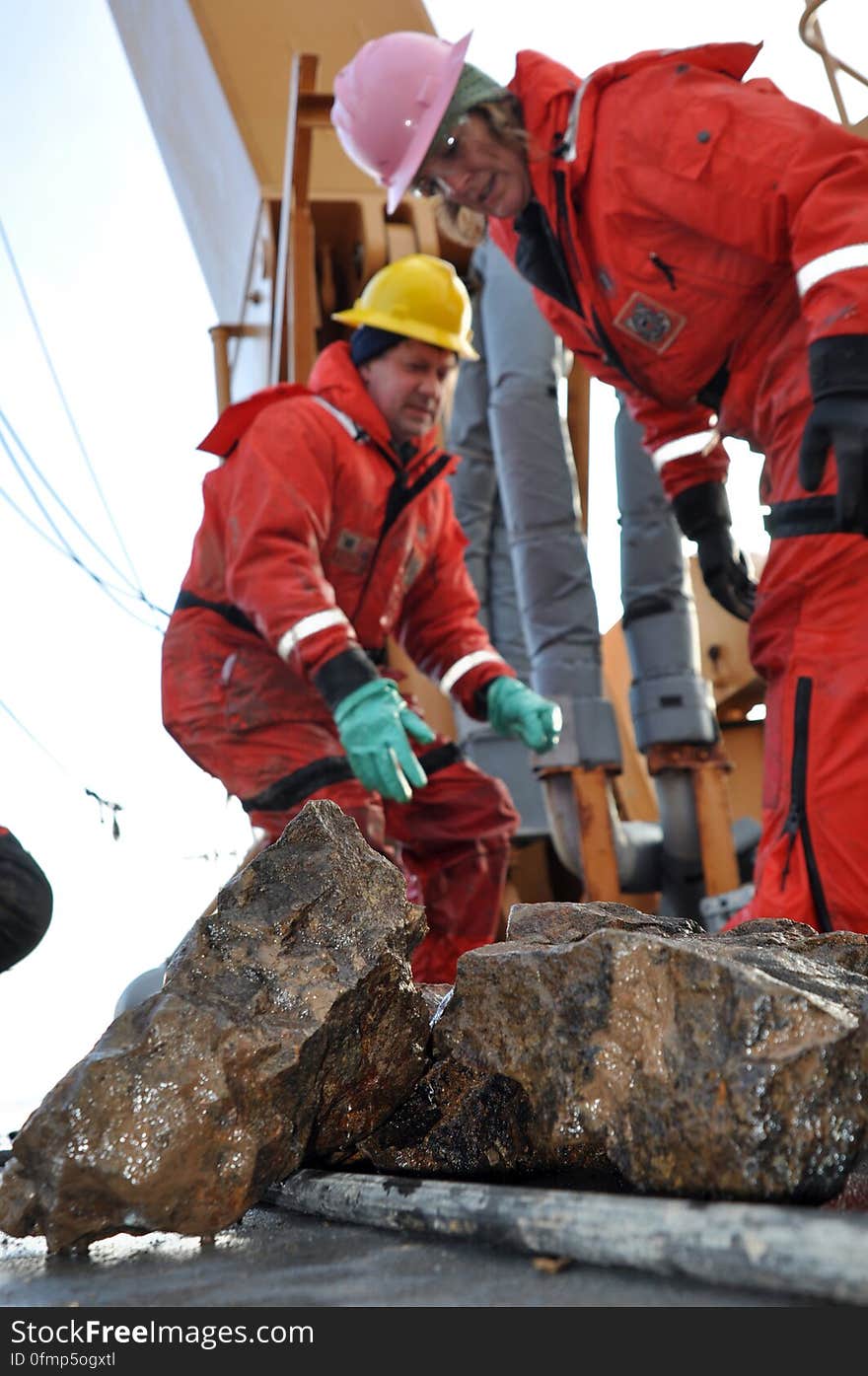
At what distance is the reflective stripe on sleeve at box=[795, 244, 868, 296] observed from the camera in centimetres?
165

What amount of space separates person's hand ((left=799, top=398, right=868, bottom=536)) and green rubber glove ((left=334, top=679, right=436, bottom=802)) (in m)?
0.87

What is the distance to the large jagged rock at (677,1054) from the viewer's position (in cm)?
74

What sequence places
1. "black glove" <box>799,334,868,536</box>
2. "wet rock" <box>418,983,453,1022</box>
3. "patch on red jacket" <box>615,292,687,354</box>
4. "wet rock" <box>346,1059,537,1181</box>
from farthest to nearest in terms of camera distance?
"patch on red jacket" <box>615,292,687,354</box> → "black glove" <box>799,334,868,536</box> → "wet rock" <box>418,983,453,1022</box> → "wet rock" <box>346,1059,537,1181</box>

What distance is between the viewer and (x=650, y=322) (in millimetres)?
1971

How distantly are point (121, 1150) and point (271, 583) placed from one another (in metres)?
1.55

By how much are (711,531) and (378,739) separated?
835 millimetres

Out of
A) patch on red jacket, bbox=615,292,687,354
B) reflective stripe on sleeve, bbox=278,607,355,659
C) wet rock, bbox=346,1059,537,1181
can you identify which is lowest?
wet rock, bbox=346,1059,537,1181

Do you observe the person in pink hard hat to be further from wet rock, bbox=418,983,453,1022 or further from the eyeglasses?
wet rock, bbox=418,983,453,1022

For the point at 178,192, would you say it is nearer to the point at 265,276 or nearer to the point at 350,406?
the point at 265,276

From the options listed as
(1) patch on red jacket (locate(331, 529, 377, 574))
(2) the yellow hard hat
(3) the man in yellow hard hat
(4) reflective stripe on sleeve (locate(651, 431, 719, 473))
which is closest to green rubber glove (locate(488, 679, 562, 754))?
(3) the man in yellow hard hat

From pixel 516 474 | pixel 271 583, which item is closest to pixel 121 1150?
pixel 271 583

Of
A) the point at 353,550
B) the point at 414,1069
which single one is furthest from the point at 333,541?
the point at 414,1069

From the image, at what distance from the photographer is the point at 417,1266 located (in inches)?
27.1

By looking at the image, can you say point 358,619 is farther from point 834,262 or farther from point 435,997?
point 435,997
